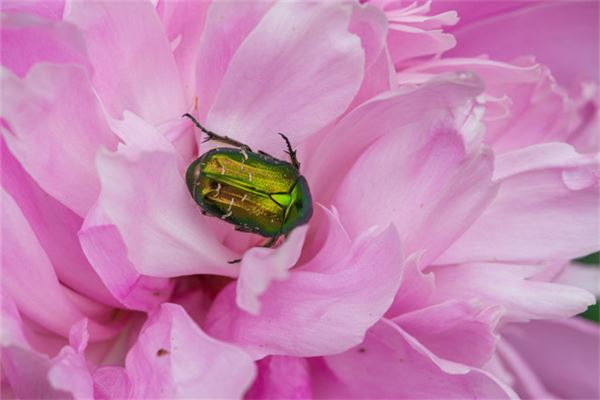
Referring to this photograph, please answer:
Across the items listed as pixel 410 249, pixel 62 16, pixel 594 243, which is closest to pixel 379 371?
pixel 410 249

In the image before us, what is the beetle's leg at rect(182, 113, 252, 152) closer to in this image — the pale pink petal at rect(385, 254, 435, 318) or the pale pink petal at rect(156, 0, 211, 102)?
the pale pink petal at rect(156, 0, 211, 102)

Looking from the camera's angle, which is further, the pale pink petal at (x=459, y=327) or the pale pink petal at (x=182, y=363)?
the pale pink petal at (x=459, y=327)

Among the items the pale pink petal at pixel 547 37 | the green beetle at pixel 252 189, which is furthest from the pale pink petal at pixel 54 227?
the pale pink petal at pixel 547 37

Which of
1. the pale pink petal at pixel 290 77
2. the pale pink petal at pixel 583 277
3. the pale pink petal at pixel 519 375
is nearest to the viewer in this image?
the pale pink petal at pixel 290 77

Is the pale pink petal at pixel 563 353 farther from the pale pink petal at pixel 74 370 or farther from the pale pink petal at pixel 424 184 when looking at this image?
the pale pink petal at pixel 74 370

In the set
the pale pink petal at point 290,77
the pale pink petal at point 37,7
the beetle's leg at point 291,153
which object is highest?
the pale pink petal at point 37,7

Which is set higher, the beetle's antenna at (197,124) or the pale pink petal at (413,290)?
the beetle's antenna at (197,124)

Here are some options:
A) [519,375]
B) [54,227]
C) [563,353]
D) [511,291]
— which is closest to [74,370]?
[54,227]

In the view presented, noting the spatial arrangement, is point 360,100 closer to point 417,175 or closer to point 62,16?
point 417,175
